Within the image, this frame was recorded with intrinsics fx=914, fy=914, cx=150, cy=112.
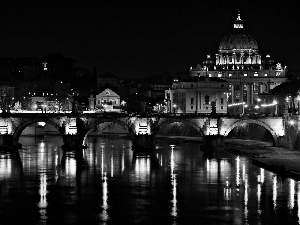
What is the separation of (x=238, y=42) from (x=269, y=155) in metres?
93.0

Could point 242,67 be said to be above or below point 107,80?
above

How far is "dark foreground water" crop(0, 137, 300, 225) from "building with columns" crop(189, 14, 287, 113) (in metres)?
79.3

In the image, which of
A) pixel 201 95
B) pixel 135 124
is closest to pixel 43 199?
pixel 135 124

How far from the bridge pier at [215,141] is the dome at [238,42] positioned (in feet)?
270

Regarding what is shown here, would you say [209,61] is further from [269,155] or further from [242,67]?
[269,155]

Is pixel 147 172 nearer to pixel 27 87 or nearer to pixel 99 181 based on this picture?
pixel 99 181

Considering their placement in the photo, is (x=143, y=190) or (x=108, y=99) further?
(x=108, y=99)

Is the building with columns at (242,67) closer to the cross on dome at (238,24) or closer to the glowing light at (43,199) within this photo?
the cross on dome at (238,24)

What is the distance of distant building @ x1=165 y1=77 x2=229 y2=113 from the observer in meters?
122

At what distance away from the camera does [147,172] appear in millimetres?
54438

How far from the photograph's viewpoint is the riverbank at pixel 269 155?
50.3 meters

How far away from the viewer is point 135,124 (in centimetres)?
7256

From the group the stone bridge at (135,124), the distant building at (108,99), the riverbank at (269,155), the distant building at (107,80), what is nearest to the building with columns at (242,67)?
the distant building at (107,80)

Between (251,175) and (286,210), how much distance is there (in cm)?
1236
